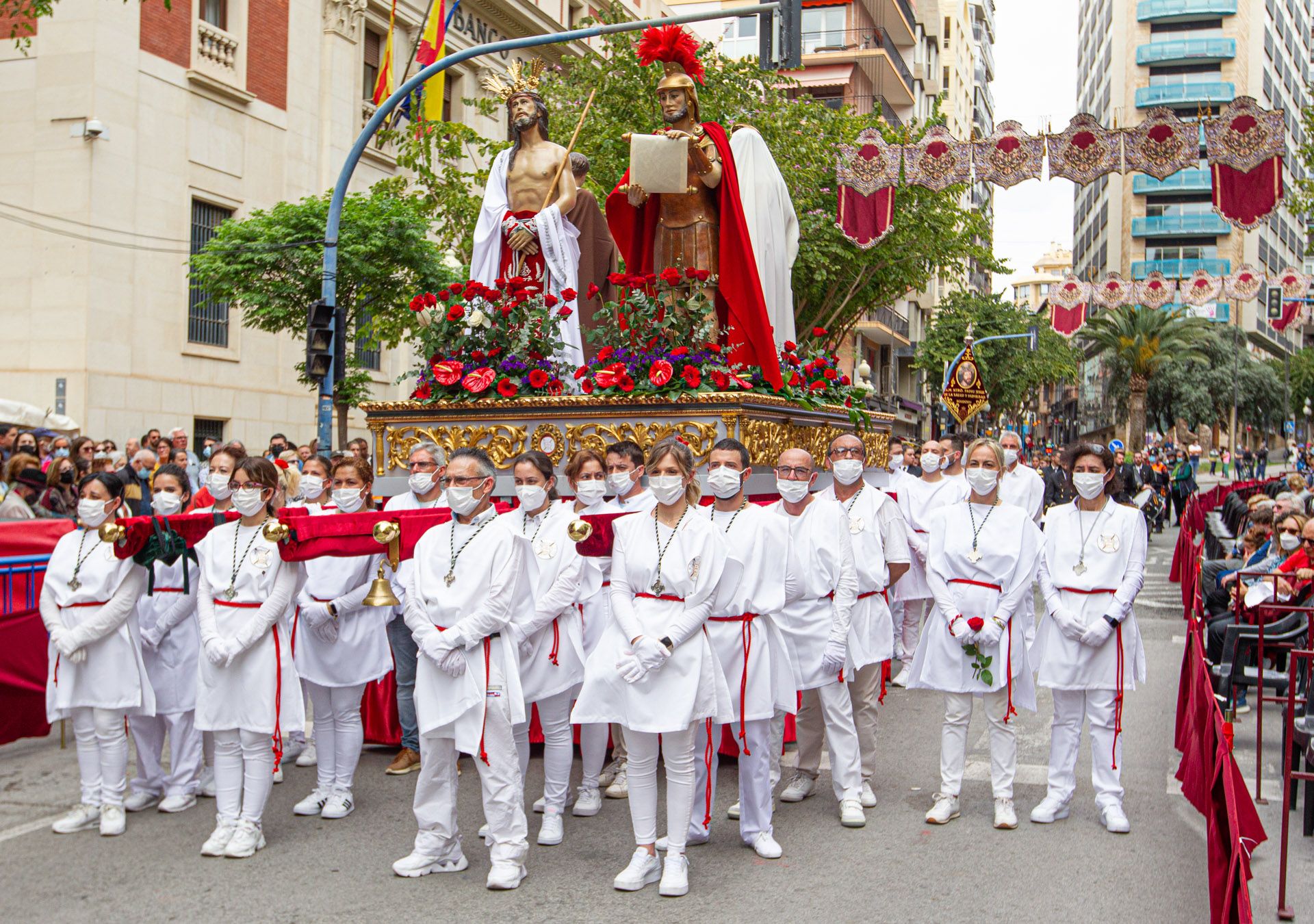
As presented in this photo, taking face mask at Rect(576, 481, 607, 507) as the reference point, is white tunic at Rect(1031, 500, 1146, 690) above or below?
below

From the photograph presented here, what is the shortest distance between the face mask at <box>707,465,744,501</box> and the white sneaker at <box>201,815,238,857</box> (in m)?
2.81

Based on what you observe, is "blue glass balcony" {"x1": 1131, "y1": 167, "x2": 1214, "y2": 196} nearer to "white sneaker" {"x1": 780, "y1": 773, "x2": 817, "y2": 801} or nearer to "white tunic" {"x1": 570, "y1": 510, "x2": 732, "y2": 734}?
"white sneaker" {"x1": 780, "y1": 773, "x2": 817, "y2": 801}

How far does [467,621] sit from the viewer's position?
5.80 m

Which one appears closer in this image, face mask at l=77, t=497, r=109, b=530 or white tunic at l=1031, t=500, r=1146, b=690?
face mask at l=77, t=497, r=109, b=530

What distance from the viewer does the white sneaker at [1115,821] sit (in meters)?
6.78

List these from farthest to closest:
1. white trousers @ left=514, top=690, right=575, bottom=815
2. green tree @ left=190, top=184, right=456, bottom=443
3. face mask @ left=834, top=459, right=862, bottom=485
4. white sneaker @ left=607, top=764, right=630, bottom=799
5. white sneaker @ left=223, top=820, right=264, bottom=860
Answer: green tree @ left=190, top=184, right=456, bottom=443 → face mask @ left=834, top=459, right=862, bottom=485 → white sneaker @ left=607, top=764, right=630, bottom=799 → white trousers @ left=514, top=690, right=575, bottom=815 → white sneaker @ left=223, top=820, right=264, bottom=860

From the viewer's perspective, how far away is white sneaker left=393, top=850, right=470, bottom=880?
236 inches

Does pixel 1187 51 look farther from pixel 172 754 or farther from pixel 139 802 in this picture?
pixel 139 802

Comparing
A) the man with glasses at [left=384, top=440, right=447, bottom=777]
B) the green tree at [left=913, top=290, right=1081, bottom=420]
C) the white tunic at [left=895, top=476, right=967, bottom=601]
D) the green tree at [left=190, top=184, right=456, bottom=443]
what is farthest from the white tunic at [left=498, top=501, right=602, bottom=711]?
the green tree at [left=913, top=290, right=1081, bottom=420]

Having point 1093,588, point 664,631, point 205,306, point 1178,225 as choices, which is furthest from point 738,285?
point 1178,225

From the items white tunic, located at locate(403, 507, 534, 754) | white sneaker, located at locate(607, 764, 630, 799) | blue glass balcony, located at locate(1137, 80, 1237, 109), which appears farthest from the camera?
blue glass balcony, located at locate(1137, 80, 1237, 109)

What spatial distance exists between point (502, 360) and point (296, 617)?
302cm

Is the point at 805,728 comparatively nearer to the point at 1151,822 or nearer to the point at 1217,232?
the point at 1151,822

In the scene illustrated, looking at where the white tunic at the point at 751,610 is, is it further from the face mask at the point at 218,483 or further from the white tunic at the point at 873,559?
the face mask at the point at 218,483
